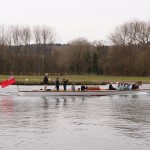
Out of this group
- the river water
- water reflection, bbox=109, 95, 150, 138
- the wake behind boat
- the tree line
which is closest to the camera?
the river water

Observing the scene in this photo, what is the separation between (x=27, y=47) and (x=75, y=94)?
91.2m

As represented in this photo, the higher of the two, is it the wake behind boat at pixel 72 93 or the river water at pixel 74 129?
the wake behind boat at pixel 72 93

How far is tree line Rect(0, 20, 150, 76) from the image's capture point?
112875 millimetres

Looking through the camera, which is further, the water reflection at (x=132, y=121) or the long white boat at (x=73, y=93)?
the long white boat at (x=73, y=93)

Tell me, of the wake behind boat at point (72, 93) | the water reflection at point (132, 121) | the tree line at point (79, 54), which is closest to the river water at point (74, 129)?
the water reflection at point (132, 121)

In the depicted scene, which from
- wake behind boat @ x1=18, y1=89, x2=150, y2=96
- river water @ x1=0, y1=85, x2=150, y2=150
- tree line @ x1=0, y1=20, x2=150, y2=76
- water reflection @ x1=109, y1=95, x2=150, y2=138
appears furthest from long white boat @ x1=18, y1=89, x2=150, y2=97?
tree line @ x1=0, y1=20, x2=150, y2=76

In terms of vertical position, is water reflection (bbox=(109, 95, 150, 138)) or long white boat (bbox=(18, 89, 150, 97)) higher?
long white boat (bbox=(18, 89, 150, 97))

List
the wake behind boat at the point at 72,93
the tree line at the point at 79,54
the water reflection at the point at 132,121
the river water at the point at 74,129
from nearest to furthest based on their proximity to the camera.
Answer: the river water at the point at 74,129, the water reflection at the point at 132,121, the wake behind boat at the point at 72,93, the tree line at the point at 79,54

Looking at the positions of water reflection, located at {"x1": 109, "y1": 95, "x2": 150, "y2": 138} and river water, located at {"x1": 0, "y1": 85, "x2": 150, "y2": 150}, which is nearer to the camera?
river water, located at {"x1": 0, "y1": 85, "x2": 150, "y2": 150}

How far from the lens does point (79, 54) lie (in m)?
126

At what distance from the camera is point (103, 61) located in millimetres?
119125

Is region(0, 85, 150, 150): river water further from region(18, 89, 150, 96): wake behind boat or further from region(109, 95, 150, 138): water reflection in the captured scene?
region(18, 89, 150, 96): wake behind boat

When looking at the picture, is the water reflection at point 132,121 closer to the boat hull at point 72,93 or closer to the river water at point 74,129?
the river water at point 74,129

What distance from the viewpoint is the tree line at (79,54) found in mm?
112875
